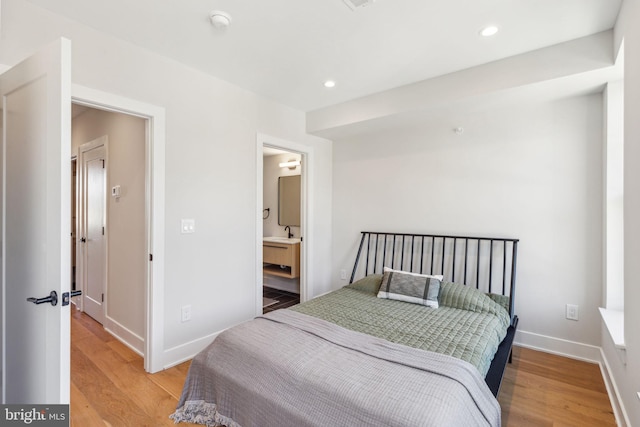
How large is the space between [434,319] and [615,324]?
42.9 inches

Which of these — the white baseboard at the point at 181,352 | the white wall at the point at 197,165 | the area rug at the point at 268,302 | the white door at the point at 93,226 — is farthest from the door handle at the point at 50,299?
the area rug at the point at 268,302

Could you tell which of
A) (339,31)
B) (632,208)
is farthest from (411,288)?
(339,31)

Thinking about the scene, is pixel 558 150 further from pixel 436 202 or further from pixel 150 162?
pixel 150 162

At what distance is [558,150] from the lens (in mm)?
2617

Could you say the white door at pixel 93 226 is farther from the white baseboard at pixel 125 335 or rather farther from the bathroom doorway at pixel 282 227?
the bathroom doorway at pixel 282 227

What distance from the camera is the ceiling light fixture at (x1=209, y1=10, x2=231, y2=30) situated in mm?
1858

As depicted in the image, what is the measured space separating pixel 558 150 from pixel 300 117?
2497 millimetres

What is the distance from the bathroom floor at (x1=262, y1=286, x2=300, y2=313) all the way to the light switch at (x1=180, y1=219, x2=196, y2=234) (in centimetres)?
165

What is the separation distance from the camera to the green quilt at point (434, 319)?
5.85ft

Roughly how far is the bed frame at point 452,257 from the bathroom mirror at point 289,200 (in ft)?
4.34

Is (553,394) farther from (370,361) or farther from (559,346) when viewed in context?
(370,361)

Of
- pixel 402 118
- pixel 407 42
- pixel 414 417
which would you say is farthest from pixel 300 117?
pixel 414 417

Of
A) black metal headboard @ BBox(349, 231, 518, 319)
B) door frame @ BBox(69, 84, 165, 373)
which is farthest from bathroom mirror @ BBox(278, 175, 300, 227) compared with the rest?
door frame @ BBox(69, 84, 165, 373)

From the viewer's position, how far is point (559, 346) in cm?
261
